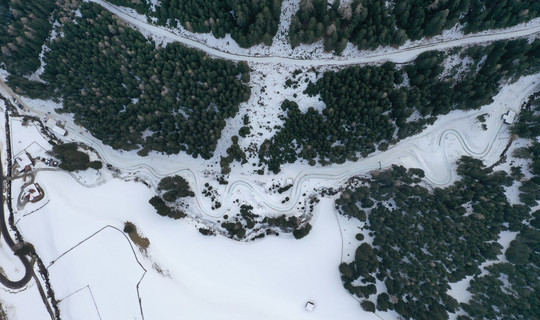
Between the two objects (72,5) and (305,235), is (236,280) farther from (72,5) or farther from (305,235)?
(72,5)

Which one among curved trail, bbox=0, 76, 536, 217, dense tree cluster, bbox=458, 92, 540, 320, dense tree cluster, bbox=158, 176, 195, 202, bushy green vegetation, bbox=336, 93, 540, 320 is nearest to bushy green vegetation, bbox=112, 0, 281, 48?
curved trail, bbox=0, 76, 536, 217

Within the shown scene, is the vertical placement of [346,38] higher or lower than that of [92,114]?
higher

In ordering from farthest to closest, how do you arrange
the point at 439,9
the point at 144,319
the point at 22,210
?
the point at 22,210 < the point at 144,319 < the point at 439,9

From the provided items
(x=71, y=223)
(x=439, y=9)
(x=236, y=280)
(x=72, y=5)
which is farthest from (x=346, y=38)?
(x=71, y=223)

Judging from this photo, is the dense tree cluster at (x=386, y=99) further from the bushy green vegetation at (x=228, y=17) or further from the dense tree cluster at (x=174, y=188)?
the dense tree cluster at (x=174, y=188)

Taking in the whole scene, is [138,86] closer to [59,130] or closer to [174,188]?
[59,130]

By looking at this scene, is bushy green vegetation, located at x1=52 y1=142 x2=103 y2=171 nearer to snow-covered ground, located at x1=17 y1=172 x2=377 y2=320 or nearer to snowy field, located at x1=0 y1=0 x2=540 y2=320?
snowy field, located at x1=0 y1=0 x2=540 y2=320

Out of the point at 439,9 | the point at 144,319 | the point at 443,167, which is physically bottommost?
the point at 144,319
